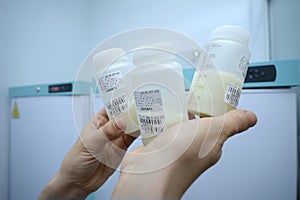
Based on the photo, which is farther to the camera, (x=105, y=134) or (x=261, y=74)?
(x=261, y=74)

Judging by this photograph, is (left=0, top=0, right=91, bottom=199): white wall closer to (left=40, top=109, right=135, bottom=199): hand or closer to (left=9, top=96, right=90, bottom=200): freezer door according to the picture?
(left=9, top=96, right=90, bottom=200): freezer door

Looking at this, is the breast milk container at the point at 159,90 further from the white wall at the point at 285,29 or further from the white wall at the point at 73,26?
the white wall at the point at 73,26

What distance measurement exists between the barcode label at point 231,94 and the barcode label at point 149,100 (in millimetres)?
106

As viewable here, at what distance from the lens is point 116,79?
370mm

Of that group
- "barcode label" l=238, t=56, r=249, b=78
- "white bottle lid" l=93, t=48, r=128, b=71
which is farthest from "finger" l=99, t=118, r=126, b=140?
"barcode label" l=238, t=56, r=249, b=78

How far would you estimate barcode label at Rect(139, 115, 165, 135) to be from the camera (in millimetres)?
337

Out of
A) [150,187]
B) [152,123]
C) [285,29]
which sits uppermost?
[285,29]

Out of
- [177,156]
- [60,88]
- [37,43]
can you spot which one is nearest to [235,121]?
[177,156]

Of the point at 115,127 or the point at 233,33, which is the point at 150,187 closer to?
the point at 115,127

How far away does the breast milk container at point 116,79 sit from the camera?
1.22ft

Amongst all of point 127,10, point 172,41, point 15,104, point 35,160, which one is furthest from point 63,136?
point 127,10

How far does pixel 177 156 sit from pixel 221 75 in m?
0.15

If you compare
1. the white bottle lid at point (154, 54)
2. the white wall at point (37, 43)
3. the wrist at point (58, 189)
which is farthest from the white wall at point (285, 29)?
the white wall at point (37, 43)

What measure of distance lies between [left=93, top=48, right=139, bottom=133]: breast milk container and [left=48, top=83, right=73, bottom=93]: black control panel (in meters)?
0.68
